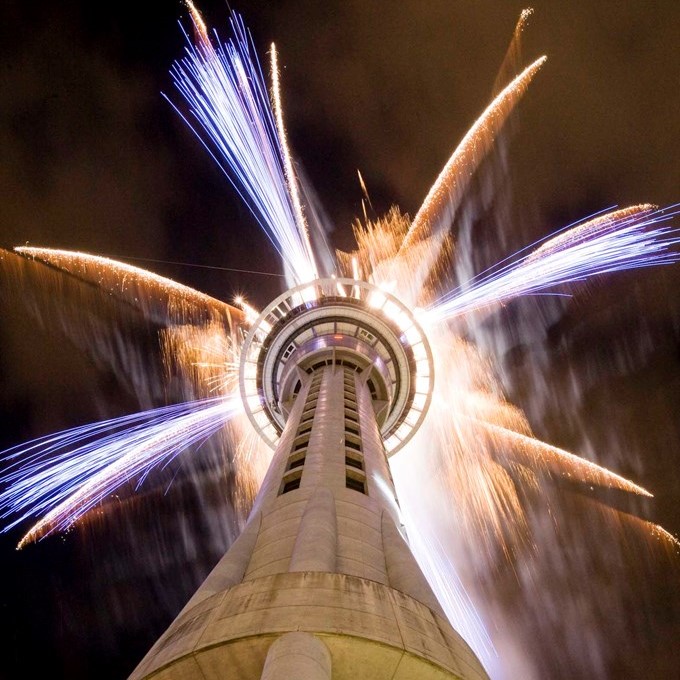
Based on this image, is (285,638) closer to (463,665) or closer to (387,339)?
(463,665)

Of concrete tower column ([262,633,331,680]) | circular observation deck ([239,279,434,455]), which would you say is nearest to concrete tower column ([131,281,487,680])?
concrete tower column ([262,633,331,680])

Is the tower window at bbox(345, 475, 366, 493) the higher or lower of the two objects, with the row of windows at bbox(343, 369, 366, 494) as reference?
lower

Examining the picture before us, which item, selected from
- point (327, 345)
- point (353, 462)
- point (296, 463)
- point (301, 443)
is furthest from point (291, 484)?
point (327, 345)

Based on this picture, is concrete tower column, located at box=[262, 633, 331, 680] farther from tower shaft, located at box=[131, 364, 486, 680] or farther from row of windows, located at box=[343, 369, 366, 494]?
row of windows, located at box=[343, 369, 366, 494]

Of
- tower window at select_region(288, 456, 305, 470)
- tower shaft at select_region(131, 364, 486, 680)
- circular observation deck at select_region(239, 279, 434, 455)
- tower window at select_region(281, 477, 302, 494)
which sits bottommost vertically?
tower shaft at select_region(131, 364, 486, 680)

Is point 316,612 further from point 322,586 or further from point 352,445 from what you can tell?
point 352,445

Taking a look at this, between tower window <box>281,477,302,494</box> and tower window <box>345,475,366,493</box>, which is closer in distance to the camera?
tower window <box>345,475,366,493</box>

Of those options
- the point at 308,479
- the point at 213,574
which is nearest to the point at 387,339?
the point at 308,479
